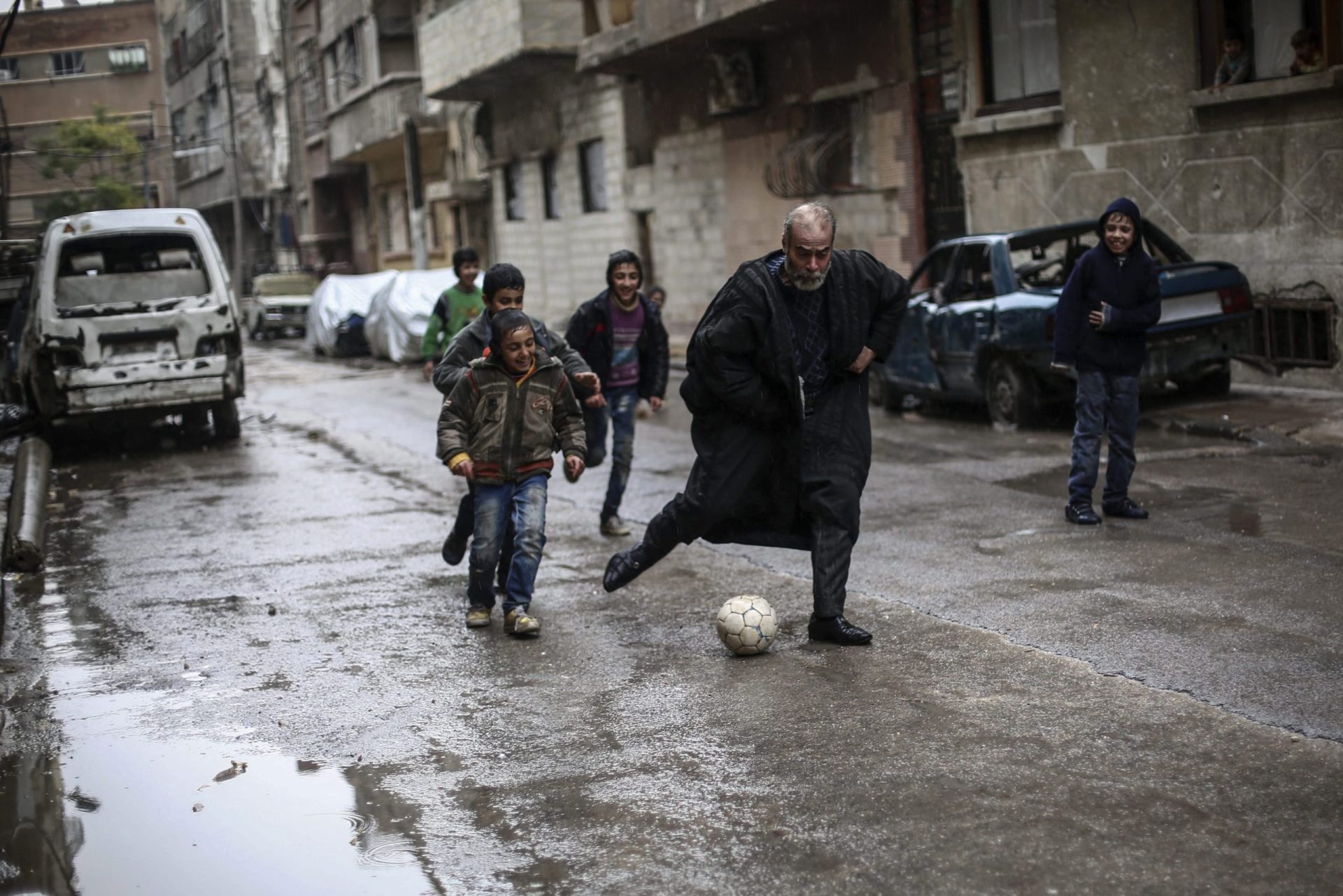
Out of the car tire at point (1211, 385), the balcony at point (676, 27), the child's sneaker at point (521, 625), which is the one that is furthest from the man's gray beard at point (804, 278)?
the balcony at point (676, 27)

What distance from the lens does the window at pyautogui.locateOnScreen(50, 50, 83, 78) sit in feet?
204

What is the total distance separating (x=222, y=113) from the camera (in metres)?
61.9

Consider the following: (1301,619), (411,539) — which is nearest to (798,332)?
(1301,619)

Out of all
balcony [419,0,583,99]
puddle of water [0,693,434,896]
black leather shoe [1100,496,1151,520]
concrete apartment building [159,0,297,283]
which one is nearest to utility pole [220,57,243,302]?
concrete apartment building [159,0,297,283]

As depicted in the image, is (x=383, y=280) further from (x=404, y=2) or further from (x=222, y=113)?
(x=222, y=113)

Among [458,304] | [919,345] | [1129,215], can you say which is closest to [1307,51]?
[919,345]

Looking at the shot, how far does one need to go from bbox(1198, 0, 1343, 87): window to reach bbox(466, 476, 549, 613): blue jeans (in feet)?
29.3

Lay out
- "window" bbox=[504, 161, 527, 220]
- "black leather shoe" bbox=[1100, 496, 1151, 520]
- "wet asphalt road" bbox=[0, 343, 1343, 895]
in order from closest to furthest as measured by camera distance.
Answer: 1. "wet asphalt road" bbox=[0, 343, 1343, 895]
2. "black leather shoe" bbox=[1100, 496, 1151, 520]
3. "window" bbox=[504, 161, 527, 220]

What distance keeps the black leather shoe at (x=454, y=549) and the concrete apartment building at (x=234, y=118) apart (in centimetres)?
4609

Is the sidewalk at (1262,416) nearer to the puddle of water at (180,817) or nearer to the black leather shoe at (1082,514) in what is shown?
the black leather shoe at (1082,514)

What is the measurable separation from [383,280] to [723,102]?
33.9ft

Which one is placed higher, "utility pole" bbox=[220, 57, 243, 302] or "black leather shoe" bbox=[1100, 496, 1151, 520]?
"utility pole" bbox=[220, 57, 243, 302]

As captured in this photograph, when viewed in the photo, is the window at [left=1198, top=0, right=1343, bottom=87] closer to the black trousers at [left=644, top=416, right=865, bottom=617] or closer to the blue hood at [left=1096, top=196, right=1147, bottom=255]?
the blue hood at [left=1096, top=196, right=1147, bottom=255]

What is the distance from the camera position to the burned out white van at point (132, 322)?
1384cm
